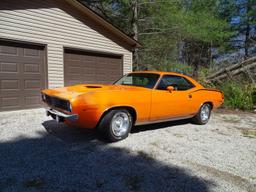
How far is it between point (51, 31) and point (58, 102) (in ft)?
16.1

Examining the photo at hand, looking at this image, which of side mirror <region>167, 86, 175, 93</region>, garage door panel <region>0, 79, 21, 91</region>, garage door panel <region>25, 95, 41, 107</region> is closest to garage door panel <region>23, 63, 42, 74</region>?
garage door panel <region>0, 79, 21, 91</region>

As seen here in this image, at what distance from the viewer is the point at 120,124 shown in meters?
4.54

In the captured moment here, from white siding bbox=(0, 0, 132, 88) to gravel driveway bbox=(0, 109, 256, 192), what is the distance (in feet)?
10.8

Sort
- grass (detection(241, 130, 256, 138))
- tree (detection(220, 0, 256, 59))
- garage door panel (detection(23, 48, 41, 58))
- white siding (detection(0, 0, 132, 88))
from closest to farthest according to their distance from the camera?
grass (detection(241, 130, 256, 138)) < white siding (detection(0, 0, 132, 88)) < garage door panel (detection(23, 48, 41, 58)) < tree (detection(220, 0, 256, 59))

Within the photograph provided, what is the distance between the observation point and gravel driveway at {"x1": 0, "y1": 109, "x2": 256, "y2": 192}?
2859 millimetres

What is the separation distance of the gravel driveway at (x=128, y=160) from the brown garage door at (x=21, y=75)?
2.17m

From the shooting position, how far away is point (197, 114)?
20.4 ft

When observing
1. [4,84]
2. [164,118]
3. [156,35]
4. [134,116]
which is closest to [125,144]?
[134,116]

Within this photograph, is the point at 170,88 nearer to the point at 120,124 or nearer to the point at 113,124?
the point at 120,124

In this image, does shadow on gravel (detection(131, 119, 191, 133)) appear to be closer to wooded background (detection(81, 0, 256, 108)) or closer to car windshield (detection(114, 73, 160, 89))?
car windshield (detection(114, 73, 160, 89))

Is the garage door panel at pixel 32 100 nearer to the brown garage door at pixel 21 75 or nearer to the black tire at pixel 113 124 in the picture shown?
the brown garage door at pixel 21 75

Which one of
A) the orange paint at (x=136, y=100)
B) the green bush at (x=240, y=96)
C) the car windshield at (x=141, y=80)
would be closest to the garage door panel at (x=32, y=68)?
the orange paint at (x=136, y=100)

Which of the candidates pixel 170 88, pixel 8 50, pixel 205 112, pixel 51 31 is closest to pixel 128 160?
pixel 170 88

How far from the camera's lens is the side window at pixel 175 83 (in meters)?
5.27
